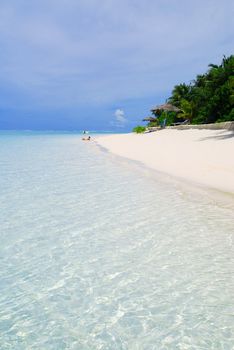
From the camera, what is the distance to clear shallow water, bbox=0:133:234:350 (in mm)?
2830

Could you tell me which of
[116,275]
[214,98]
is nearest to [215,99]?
[214,98]

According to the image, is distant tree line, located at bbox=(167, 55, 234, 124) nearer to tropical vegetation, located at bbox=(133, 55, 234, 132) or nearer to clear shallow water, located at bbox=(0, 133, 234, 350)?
tropical vegetation, located at bbox=(133, 55, 234, 132)

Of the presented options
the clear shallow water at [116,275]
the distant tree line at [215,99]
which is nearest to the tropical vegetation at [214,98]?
the distant tree line at [215,99]

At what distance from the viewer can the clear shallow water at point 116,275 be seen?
2830mm

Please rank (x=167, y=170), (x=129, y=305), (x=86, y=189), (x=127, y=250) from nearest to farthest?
1. (x=129, y=305)
2. (x=127, y=250)
3. (x=86, y=189)
4. (x=167, y=170)

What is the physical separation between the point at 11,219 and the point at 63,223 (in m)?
1.01

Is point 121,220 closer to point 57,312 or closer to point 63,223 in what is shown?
point 63,223

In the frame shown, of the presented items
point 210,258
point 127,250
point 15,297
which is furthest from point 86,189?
point 15,297

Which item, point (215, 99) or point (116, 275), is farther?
point (215, 99)

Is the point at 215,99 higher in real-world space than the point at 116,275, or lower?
higher

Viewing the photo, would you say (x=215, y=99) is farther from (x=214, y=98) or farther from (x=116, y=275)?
(x=116, y=275)

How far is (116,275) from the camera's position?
12.8 feet

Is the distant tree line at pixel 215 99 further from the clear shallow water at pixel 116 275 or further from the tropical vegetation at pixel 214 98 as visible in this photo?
the clear shallow water at pixel 116 275

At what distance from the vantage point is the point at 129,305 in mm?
3264
